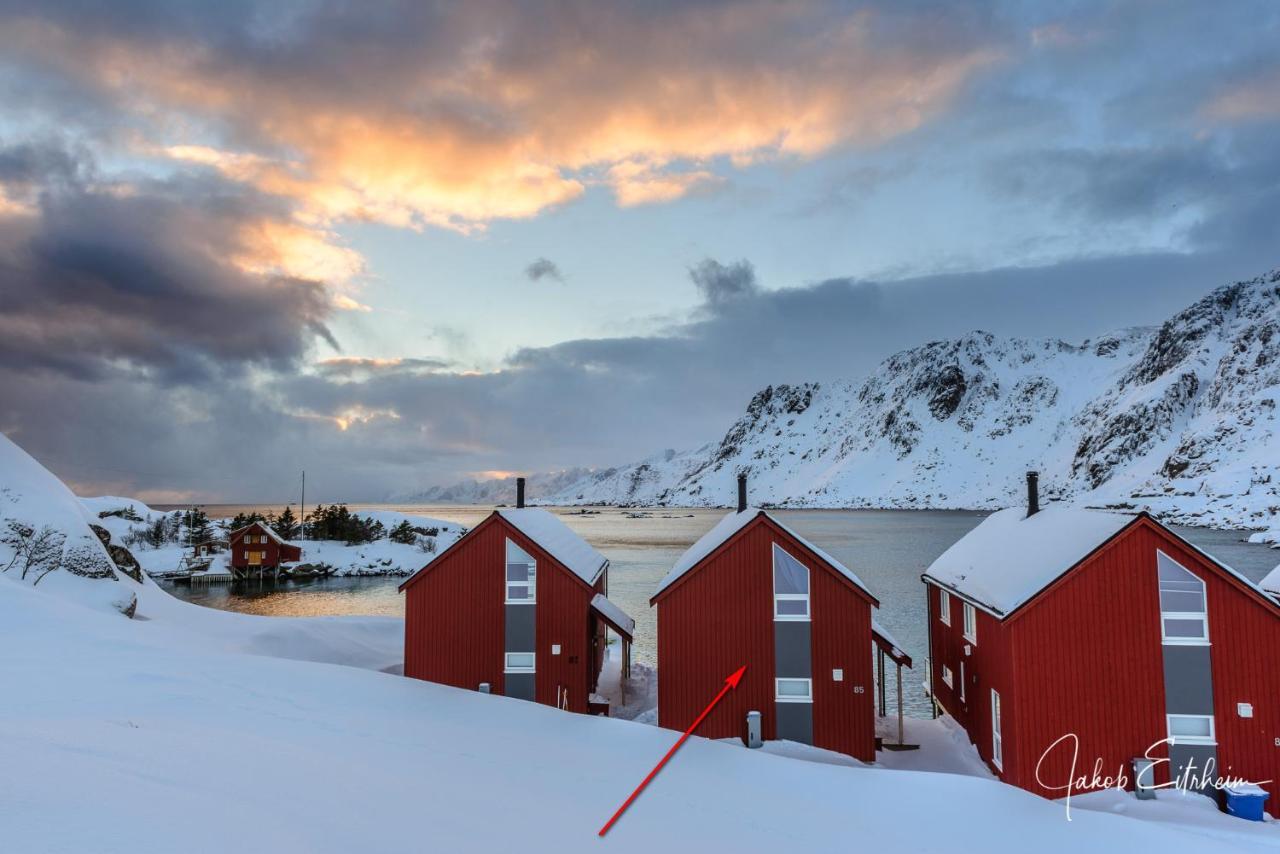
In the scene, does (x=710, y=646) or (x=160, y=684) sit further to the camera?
(x=710, y=646)

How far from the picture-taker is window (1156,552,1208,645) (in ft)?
62.3

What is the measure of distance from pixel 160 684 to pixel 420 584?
33.1ft

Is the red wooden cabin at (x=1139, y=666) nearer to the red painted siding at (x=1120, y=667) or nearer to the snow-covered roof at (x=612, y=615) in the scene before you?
the red painted siding at (x=1120, y=667)

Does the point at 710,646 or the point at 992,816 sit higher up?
the point at 710,646

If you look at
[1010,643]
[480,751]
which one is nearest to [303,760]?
[480,751]

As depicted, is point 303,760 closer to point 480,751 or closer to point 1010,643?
point 480,751

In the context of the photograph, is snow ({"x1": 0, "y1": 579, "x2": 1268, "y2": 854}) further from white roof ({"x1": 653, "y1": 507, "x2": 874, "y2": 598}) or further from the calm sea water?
the calm sea water

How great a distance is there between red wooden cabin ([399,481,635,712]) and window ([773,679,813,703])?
23.3ft

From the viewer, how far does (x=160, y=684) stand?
15.9 m

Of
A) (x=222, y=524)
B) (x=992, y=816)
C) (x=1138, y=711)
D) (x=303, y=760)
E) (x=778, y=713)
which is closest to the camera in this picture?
(x=303, y=760)

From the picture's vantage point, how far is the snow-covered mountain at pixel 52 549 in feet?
104

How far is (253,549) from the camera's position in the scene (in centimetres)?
8769
